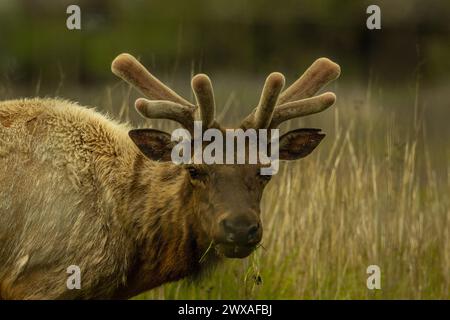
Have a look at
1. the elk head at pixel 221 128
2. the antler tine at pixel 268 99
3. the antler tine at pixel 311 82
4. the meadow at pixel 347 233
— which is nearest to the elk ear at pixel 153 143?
the elk head at pixel 221 128

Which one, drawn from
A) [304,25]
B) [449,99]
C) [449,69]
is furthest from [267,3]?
[449,99]

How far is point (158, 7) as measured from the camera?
91.8 ft

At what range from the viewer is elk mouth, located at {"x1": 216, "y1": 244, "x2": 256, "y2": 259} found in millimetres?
7316

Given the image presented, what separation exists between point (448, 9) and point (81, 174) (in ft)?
71.4

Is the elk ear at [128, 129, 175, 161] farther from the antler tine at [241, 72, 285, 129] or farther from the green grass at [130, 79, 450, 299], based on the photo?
the green grass at [130, 79, 450, 299]

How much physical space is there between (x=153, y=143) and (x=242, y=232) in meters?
1.00

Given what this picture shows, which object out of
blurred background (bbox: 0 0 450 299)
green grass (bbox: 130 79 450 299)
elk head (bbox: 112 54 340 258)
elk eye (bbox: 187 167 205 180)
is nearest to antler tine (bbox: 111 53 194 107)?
elk head (bbox: 112 54 340 258)

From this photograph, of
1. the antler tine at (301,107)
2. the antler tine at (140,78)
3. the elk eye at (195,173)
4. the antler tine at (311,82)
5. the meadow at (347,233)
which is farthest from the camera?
the meadow at (347,233)

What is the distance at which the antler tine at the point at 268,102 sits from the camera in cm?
770

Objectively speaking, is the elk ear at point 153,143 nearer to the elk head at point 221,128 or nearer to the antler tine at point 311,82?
the elk head at point 221,128

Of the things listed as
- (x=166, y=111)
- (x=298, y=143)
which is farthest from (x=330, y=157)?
(x=166, y=111)

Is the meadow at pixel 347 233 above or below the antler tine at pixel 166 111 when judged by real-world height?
below

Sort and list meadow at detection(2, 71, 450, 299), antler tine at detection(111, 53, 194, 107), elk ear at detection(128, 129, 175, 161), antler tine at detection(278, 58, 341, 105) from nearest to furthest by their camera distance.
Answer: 1. elk ear at detection(128, 129, 175, 161)
2. antler tine at detection(111, 53, 194, 107)
3. antler tine at detection(278, 58, 341, 105)
4. meadow at detection(2, 71, 450, 299)
